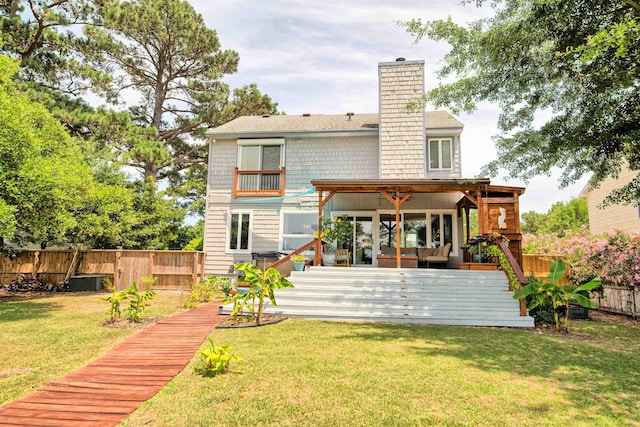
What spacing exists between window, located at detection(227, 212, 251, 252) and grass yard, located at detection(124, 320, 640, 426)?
912 centimetres

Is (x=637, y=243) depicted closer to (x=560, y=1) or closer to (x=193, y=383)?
(x=560, y=1)

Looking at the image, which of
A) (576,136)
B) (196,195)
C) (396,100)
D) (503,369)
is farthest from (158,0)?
(503,369)

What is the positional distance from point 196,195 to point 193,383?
21.9 meters

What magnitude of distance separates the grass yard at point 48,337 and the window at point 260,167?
6145mm

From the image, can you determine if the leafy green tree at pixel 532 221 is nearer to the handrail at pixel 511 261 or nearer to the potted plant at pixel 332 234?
the potted plant at pixel 332 234

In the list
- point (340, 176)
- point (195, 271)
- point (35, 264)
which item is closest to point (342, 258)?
point (340, 176)

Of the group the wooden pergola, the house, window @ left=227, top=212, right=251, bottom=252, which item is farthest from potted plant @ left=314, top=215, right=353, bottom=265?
window @ left=227, top=212, right=251, bottom=252

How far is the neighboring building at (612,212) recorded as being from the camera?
18.0m

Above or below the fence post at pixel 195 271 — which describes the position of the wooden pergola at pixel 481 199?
above

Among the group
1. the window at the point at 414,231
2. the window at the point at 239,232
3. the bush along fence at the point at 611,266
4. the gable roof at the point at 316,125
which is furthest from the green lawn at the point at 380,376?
the gable roof at the point at 316,125

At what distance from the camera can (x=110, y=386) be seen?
443 cm

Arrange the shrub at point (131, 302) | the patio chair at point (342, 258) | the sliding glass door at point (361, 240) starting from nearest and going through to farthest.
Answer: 1. the shrub at point (131, 302)
2. the patio chair at point (342, 258)
3. the sliding glass door at point (361, 240)

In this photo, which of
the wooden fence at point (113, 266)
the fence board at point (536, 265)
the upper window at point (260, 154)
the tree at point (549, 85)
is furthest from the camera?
the upper window at point (260, 154)

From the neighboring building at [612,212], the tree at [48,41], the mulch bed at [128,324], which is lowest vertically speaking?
the mulch bed at [128,324]
